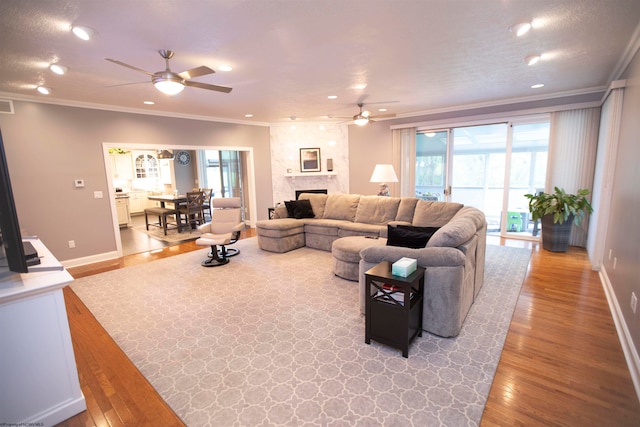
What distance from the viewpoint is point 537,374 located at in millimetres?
2129

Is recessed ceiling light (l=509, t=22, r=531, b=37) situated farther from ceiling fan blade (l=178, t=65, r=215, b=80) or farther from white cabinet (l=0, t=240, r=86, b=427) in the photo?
white cabinet (l=0, t=240, r=86, b=427)

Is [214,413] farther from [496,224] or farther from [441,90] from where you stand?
[496,224]

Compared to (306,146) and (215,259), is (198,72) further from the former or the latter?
(306,146)

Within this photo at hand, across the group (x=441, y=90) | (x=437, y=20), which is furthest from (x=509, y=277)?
(x=437, y=20)

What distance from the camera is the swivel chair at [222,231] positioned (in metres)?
4.64

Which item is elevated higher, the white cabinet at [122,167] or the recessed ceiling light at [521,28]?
the recessed ceiling light at [521,28]

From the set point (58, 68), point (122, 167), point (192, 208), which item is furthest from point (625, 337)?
point (122, 167)

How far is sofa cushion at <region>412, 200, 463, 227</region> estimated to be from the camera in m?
4.46

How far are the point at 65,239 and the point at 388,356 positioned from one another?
5.33 metres

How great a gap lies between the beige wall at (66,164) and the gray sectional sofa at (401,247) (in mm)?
2766

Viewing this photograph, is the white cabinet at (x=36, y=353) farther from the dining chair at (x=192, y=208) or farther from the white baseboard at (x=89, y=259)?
the dining chair at (x=192, y=208)

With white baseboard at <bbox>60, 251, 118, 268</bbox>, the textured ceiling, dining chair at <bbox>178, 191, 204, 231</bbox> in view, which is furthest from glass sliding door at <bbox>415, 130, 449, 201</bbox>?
white baseboard at <bbox>60, 251, 118, 268</bbox>

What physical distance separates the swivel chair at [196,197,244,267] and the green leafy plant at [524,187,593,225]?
A: 512cm

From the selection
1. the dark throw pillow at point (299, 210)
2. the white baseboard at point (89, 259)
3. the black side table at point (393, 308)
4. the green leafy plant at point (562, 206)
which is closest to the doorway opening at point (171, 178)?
the white baseboard at point (89, 259)
